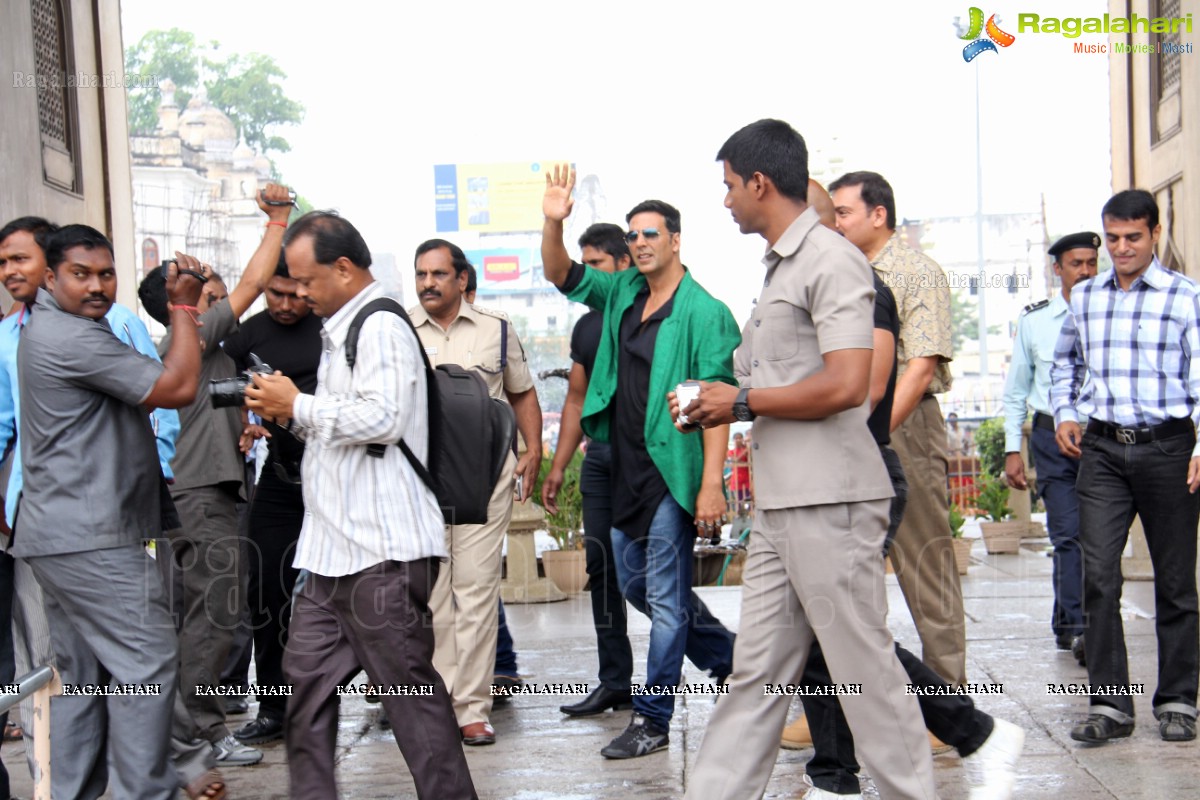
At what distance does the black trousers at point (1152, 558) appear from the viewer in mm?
5004

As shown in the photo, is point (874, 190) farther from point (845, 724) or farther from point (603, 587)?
point (603, 587)

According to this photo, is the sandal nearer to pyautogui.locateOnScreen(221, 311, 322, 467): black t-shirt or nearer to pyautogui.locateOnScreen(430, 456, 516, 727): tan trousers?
pyautogui.locateOnScreen(430, 456, 516, 727): tan trousers

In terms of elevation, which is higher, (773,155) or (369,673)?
(773,155)

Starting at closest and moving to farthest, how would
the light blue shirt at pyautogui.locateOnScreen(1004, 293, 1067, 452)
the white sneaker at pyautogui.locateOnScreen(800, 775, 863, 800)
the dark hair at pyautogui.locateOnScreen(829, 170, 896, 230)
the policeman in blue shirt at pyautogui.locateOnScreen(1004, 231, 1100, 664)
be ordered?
the white sneaker at pyautogui.locateOnScreen(800, 775, 863, 800)
the dark hair at pyautogui.locateOnScreen(829, 170, 896, 230)
the policeman in blue shirt at pyautogui.locateOnScreen(1004, 231, 1100, 664)
the light blue shirt at pyautogui.locateOnScreen(1004, 293, 1067, 452)

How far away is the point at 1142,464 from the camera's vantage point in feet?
16.5

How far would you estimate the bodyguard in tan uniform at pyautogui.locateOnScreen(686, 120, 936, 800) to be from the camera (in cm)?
346

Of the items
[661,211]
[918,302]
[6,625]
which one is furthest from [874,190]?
[6,625]

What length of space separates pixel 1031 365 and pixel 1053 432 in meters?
0.59

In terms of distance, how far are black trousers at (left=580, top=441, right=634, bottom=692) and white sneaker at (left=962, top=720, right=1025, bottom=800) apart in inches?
78.7

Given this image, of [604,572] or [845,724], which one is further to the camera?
[604,572]

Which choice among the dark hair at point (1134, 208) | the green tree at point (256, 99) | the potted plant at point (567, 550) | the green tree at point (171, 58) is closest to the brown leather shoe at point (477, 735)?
the dark hair at point (1134, 208)

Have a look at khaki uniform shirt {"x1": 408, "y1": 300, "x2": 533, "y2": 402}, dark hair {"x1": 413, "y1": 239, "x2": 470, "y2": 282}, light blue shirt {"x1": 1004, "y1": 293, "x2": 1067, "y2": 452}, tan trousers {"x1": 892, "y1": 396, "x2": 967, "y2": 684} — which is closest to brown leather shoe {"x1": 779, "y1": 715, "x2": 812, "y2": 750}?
tan trousers {"x1": 892, "y1": 396, "x2": 967, "y2": 684}

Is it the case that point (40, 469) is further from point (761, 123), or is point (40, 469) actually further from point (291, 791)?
point (761, 123)

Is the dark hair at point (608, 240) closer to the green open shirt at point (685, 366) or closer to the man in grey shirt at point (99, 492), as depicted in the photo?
the green open shirt at point (685, 366)
